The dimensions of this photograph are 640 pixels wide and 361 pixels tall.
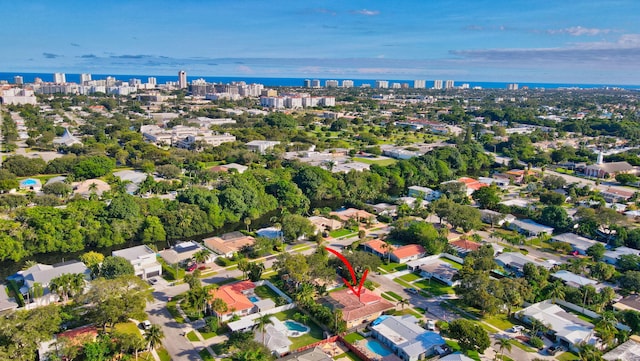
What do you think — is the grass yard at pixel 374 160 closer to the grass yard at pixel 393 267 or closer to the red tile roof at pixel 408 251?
the red tile roof at pixel 408 251

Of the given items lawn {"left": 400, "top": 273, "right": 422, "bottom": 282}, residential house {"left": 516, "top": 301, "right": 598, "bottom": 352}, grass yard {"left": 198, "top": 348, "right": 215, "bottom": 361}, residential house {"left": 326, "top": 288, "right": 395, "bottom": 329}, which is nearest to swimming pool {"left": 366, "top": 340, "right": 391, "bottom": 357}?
residential house {"left": 326, "top": 288, "right": 395, "bottom": 329}

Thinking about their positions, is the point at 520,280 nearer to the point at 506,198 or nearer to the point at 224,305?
the point at 224,305

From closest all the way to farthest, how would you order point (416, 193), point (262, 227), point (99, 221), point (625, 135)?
point (99, 221)
point (262, 227)
point (416, 193)
point (625, 135)

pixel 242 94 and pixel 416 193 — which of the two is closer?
pixel 416 193

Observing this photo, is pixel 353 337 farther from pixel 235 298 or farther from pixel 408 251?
pixel 408 251

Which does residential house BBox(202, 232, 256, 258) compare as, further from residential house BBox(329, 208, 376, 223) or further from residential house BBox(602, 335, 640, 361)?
residential house BBox(602, 335, 640, 361)

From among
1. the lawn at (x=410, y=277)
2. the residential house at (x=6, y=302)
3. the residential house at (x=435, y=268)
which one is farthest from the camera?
the lawn at (x=410, y=277)

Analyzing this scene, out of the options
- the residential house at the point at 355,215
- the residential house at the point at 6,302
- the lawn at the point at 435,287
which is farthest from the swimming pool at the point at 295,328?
the residential house at the point at 355,215

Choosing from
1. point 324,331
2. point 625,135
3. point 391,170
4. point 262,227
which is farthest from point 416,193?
point 625,135
